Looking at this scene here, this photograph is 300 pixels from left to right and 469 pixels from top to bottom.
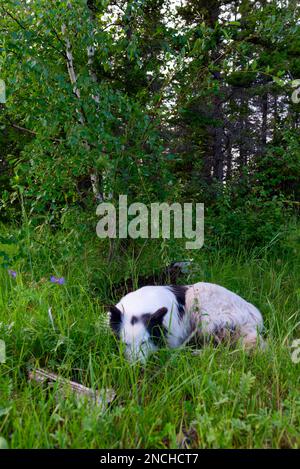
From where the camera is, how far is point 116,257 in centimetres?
405

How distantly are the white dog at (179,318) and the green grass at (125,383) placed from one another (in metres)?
0.12

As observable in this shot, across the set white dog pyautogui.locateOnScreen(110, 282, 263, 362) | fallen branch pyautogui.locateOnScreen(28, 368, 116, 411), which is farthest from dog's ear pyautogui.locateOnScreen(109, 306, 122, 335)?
fallen branch pyautogui.locateOnScreen(28, 368, 116, 411)

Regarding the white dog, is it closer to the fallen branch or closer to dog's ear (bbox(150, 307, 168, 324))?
dog's ear (bbox(150, 307, 168, 324))

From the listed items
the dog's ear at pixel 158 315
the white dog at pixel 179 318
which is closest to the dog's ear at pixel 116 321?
the white dog at pixel 179 318

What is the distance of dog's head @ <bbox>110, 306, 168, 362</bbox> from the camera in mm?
2709

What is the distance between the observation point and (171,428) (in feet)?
6.15

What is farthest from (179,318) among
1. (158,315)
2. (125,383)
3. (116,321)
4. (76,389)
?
(76,389)

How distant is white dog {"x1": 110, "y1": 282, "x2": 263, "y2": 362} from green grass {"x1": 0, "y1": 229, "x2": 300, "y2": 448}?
125mm

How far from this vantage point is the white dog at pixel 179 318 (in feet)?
9.13

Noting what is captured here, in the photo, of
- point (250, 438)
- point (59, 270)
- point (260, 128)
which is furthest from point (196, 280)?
point (260, 128)

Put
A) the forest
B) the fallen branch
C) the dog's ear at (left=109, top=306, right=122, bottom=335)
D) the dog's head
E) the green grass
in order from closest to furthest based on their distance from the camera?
the green grass, the forest, the fallen branch, the dog's head, the dog's ear at (left=109, top=306, right=122, bottom=335)

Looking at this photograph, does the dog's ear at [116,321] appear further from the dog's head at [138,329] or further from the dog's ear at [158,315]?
the dog's ear at [158,315]

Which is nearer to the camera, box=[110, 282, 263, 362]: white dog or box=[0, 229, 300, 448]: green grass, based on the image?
box=[0, 229, 300, 448]: green grass

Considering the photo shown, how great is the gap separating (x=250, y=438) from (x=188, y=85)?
10.4 ft
